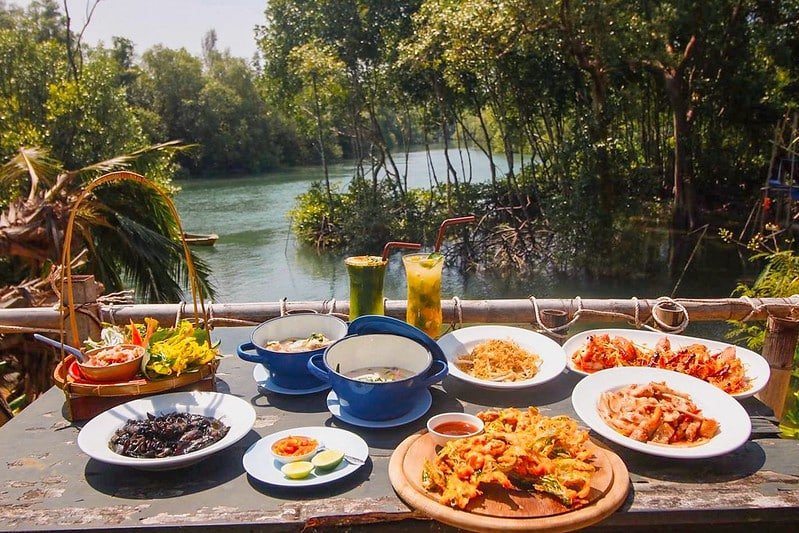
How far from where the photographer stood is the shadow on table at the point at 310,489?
50.3 inches

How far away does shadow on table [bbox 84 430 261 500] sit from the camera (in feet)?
4.28

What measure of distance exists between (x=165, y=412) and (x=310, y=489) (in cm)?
52

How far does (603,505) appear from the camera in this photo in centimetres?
118

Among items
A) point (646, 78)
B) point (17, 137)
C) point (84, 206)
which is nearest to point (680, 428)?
point (84, 206)

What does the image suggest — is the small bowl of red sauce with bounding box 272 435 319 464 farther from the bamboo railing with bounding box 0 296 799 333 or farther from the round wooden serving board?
the bamboo railing with bounding box 0 296 799 333

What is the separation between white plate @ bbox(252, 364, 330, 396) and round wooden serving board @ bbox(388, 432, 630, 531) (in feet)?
1.65

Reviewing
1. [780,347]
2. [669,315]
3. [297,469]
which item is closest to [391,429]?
[297,469]

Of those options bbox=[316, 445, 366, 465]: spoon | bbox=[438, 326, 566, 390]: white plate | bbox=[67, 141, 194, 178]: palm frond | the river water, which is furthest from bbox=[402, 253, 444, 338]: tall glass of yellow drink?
the river water

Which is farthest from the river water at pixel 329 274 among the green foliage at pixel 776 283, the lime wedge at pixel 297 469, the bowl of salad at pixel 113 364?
the lime wedge at pixel 297 469

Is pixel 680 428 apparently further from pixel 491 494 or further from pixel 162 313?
pixel 162 313

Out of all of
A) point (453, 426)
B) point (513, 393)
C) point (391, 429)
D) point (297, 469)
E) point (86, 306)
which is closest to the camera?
point (297, 469)

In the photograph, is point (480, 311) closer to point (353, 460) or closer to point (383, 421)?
point (383, 421)

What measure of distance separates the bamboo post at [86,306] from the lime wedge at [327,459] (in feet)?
4.39

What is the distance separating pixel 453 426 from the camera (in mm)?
1427
